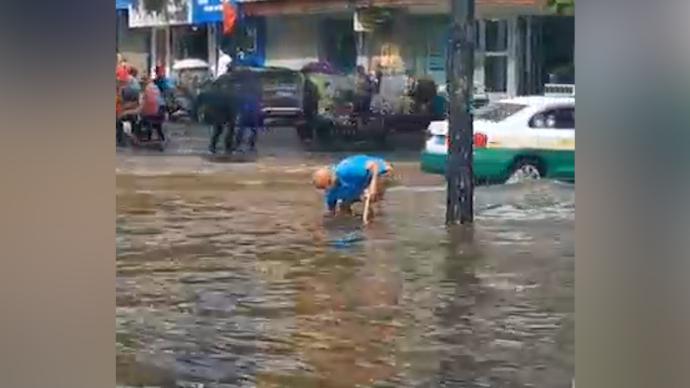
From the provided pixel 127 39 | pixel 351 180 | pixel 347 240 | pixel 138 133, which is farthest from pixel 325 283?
pixel 127 39

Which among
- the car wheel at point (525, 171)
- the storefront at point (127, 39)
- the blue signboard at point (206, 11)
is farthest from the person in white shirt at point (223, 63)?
the car wheel at point (525, 171)

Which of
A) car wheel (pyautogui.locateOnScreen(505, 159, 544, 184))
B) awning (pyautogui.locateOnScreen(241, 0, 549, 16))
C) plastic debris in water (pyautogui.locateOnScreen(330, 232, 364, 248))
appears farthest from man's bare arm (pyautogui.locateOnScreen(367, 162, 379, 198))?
awning (pyautogui.locateOnScreen(241, 0, 549, 16))

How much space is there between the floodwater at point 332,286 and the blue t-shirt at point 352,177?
0.27ft

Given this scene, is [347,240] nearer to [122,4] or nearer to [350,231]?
[350,231]

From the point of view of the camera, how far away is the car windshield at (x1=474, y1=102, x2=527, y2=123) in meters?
3.67

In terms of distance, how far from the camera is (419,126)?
12.2 ft

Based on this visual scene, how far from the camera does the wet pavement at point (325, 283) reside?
144 inches

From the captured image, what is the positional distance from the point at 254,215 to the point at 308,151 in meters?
0.31

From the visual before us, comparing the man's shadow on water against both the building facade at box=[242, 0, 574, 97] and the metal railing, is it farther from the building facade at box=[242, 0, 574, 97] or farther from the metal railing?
the metal railing

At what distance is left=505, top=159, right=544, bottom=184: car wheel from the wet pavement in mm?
31

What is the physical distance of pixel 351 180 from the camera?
12.3ft
